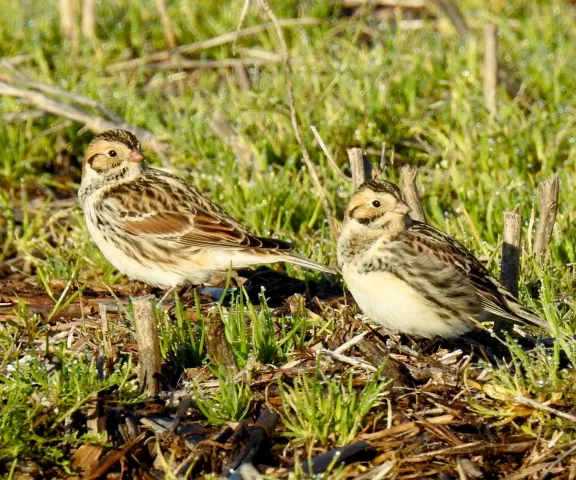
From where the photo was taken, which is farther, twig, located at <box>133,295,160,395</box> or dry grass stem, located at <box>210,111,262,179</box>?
dry grass stem, located at <box>210,111,262,179</box>

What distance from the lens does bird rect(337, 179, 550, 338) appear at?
20.5 feet

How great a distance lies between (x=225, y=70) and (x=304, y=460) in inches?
263

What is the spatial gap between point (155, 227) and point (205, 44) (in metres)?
4.42

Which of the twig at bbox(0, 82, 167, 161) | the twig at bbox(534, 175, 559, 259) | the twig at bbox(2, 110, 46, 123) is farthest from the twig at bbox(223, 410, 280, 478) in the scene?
the twig at bbox(2, 110, 46, 123)

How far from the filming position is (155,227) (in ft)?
25.5

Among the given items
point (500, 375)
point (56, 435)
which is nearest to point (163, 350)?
point (56, 435)

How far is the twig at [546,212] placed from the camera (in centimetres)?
706

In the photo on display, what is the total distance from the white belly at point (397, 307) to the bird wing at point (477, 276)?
23cm

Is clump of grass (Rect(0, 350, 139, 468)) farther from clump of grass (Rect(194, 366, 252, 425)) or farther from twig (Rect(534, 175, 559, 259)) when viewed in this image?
twig (Rect(534, 175, 559, 259))

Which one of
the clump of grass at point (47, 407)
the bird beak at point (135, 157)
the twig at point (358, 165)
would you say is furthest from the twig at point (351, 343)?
the bird beak at point (135, 157)

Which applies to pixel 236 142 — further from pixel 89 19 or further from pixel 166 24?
pixel 89 19

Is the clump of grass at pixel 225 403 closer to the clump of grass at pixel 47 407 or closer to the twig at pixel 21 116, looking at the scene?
the clump of grass at pixel 47 407

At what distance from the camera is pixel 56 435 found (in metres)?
5.83

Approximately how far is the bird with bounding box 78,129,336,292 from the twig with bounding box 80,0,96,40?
4.21 metres
